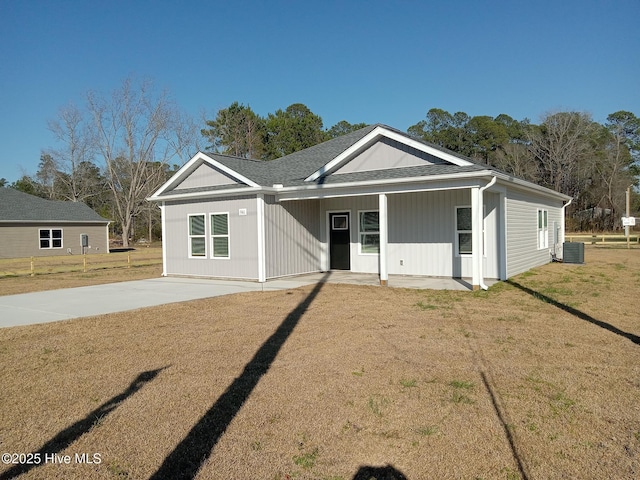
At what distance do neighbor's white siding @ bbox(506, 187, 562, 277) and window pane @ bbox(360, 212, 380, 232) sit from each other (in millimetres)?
3785

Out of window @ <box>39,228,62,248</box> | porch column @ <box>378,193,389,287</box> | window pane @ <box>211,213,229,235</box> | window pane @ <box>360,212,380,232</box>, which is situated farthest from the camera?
window @ <box>39,228,62,248</box>

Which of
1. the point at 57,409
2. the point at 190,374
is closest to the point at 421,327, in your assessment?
the point at 190,374

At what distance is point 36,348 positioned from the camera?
655 cm

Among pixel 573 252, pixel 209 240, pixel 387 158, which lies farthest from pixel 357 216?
pixel 573 252

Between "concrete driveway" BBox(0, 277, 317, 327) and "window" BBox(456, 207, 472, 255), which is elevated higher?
"window" BBox(456, 207, 472, 255)

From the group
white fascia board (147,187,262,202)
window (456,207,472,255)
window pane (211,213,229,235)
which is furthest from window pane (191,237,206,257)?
window (456,207,472,255)

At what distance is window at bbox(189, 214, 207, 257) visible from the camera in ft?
49.8

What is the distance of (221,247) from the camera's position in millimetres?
14742

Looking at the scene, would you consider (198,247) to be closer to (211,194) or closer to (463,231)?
(211,194)

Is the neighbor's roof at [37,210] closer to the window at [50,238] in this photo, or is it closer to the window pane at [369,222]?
the window at [50,238]

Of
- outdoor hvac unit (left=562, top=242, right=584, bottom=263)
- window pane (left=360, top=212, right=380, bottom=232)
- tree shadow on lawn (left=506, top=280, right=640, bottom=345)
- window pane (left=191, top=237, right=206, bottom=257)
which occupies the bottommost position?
tree shadow on lawn (left=506, top=280, right=640, bottom=345)

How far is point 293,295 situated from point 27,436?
7.43m

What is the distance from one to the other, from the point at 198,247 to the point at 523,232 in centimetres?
1033

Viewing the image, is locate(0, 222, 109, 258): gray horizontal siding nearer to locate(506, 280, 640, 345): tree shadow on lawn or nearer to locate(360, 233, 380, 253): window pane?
locate(360, 233, 380, 253): window pane
